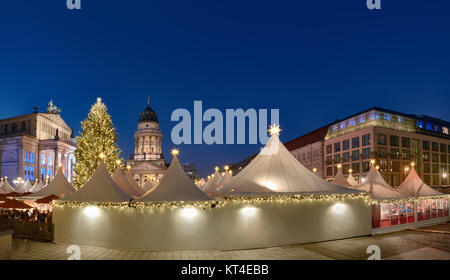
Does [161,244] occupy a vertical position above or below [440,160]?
below

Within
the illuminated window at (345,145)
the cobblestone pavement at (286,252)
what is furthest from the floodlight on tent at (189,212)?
the illuminated window at (345,145)

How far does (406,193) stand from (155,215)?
19.7 metres

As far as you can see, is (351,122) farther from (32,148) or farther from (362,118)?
(32,148)

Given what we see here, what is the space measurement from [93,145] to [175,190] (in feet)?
62.9

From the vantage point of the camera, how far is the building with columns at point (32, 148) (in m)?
74.0

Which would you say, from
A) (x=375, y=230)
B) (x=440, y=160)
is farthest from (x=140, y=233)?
(x=440, y=160)

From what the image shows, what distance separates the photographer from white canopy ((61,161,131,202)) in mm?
15852

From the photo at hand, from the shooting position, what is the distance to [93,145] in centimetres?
3166

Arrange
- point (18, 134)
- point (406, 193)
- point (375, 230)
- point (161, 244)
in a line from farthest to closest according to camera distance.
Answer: point (18, 134)
point (406, 193)
point (375, 230)
point (161, 244)

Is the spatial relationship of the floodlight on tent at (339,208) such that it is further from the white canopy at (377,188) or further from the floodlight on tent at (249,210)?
the floodlight on tent at (249,210)

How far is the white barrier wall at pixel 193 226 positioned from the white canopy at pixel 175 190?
55cm
